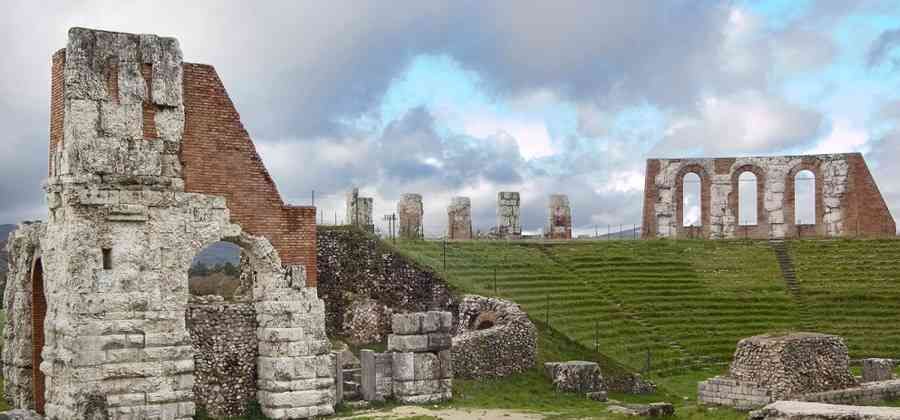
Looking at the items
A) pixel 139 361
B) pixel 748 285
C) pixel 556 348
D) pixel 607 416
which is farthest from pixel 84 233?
pixel 748 285

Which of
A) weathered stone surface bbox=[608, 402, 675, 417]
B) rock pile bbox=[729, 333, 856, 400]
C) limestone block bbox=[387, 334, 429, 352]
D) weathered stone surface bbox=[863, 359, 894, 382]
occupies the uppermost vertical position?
limestone block bbox=[387, 334, 429, 352]

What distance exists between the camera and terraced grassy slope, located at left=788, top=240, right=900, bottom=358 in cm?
3216

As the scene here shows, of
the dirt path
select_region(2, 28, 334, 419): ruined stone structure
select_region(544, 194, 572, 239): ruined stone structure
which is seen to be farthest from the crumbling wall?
select_region(544, 194, 572, 239): ruined stone structure

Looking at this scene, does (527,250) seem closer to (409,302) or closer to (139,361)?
(409,302)

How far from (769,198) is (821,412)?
105ft

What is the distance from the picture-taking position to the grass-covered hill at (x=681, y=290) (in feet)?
100

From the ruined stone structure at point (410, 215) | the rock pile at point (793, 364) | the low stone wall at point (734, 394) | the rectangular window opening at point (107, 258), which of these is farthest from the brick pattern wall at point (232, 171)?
the ruined stone structure at point (410, 215)

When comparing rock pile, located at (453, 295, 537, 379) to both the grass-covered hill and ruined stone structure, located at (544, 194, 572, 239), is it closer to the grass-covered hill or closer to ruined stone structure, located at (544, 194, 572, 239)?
the grass-covered hill

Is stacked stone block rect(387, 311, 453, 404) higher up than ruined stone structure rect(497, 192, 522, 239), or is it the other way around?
ruined stone structure rect(497, 192, 522, 239)

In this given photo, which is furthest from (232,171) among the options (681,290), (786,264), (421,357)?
(786,264)

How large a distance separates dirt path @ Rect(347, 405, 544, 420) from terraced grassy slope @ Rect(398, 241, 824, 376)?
9532 mm

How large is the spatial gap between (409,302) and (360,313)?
1720 millimetres

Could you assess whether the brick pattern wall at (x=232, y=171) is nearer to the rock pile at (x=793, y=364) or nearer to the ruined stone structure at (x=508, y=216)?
the rock pile at (x=793, y=364)

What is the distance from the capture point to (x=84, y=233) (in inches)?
675
